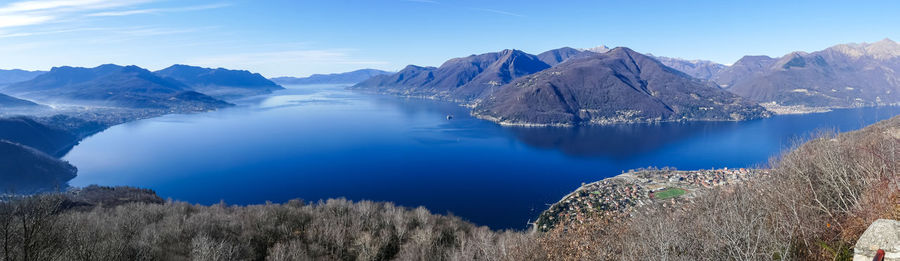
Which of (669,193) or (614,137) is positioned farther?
(614,137)

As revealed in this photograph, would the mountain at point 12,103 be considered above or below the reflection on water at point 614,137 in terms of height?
above

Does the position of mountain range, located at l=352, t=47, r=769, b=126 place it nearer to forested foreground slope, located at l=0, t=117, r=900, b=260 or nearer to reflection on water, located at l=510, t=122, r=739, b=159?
reflection on water, located at l=510, t=122, r=739, b=159

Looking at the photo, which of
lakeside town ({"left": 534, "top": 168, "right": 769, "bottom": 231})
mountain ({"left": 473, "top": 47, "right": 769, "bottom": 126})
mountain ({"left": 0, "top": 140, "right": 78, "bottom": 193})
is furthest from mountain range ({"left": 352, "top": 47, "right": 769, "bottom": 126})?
mountain ({"left": 0, "top": 140, "right": 78, "bottom": 193})

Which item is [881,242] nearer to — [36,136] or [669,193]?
[669,193]

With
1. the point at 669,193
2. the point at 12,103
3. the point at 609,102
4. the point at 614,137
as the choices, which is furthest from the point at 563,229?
the point at 12,103

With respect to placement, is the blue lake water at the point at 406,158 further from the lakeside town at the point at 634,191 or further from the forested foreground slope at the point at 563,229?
the forested foreground slope at the point at 563,229

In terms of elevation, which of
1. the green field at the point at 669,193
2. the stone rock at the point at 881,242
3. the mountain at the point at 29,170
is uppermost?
the stone rock at the point at 881,242

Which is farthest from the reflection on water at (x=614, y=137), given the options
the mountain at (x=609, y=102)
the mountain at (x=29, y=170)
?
the mountain at (x=29, y=170)
